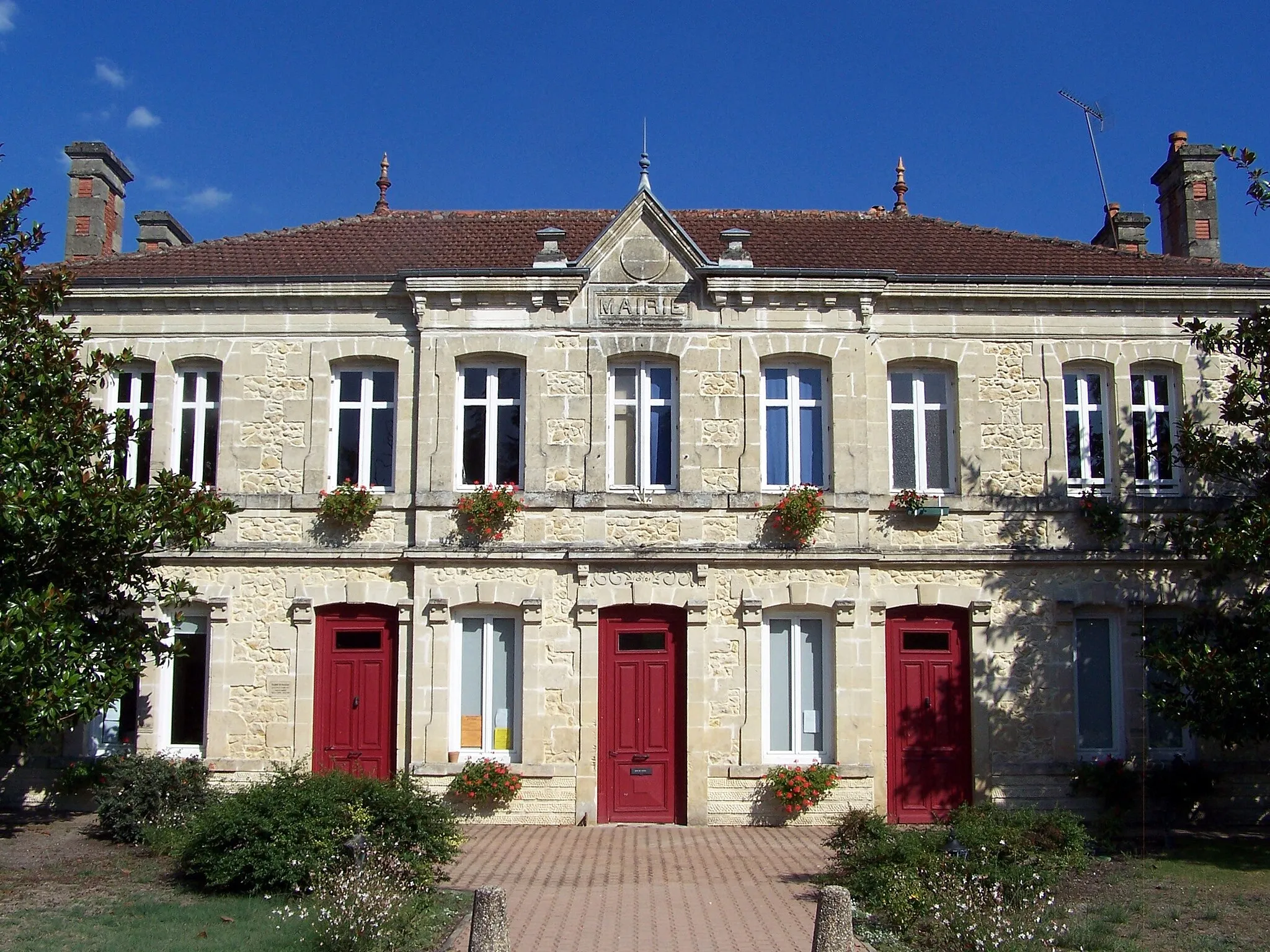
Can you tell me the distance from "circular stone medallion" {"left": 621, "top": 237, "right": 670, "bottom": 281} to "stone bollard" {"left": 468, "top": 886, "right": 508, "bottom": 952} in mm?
9267

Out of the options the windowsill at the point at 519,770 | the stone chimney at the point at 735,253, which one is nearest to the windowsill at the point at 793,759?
the windowsill at the point at 519,770

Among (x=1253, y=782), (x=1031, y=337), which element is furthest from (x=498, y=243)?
(x=1253, y=782)

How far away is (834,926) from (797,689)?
733 centimetres

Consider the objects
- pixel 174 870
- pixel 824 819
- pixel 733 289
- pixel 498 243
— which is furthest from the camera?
pixel 498 243

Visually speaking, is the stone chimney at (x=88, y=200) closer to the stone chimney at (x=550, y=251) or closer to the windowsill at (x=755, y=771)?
the stone chimney at (x=550, y=251)

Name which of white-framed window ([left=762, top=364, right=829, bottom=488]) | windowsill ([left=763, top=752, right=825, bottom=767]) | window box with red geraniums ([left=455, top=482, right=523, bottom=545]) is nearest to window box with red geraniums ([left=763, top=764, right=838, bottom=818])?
windowsill ([left=763, top=752, right=825, bottom=767])

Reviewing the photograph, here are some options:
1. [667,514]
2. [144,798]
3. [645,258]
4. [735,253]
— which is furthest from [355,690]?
[735,253]

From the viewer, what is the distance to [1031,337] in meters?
14.9

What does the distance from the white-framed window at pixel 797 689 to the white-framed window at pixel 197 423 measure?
24.7 feet

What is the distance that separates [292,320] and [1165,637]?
1127cm

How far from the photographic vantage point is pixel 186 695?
1464cm

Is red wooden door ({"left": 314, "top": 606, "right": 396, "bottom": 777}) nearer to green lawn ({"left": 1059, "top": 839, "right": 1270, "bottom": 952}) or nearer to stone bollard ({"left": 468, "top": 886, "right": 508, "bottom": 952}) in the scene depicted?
stone bollard ({"left": 468, "top": 886, "right": 508, "bottom": 952})

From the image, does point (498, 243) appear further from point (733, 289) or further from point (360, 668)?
point (360, 668)

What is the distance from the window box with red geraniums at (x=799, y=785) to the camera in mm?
13484
